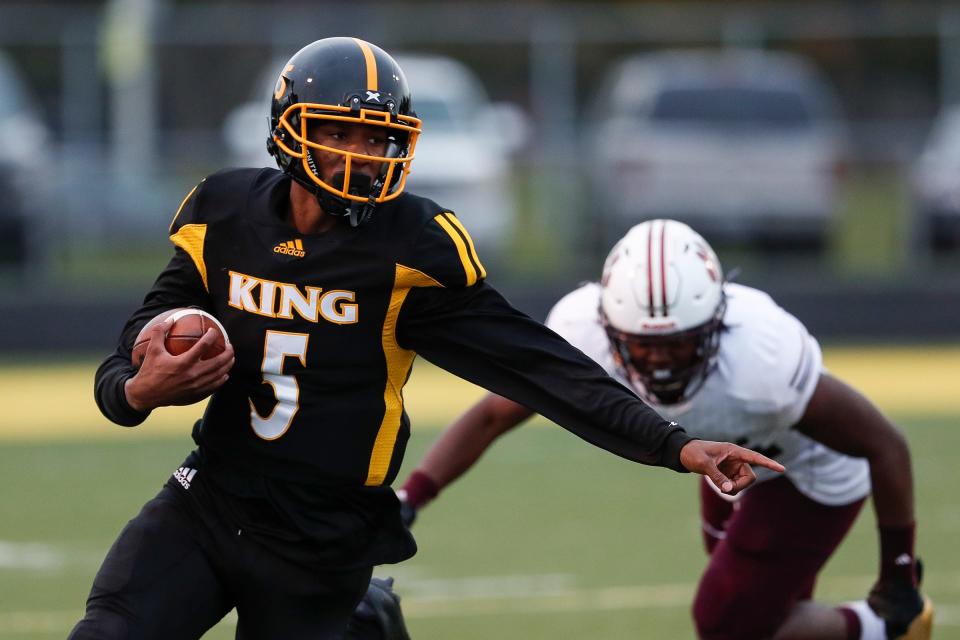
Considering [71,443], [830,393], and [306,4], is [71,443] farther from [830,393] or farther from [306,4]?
[306,4]

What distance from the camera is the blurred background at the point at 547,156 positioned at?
12820mm

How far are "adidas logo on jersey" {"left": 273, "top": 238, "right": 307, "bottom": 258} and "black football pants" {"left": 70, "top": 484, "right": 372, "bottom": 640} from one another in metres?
0.67

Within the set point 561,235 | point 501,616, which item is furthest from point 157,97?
point 501,616

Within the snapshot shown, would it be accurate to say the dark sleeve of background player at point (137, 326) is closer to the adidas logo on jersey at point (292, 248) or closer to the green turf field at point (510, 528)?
the adidas logo on jersey at point (292, 248)

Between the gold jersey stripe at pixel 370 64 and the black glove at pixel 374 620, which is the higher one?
the gold jersey stripe at pixel 370 64

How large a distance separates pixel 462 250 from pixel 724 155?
989 centimetres

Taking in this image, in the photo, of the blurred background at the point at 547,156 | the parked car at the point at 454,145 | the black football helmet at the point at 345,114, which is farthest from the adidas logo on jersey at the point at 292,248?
the parked car at the point at 454,145

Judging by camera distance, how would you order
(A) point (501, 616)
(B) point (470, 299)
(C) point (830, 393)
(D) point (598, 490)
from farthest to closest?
(D) point (598, 490)
(A) point (501, 616)
(C) point (830, 393)
(B) point (470, 299)

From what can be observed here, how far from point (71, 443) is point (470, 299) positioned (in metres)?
6.16

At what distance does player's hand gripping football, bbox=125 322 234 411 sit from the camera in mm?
3520

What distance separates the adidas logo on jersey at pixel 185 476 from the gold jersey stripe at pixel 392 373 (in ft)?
1.50

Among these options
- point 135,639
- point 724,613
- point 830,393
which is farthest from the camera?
point 724,613

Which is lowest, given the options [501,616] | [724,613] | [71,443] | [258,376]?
[71,443]

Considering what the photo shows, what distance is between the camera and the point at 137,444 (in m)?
9.39
